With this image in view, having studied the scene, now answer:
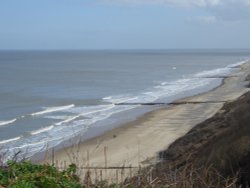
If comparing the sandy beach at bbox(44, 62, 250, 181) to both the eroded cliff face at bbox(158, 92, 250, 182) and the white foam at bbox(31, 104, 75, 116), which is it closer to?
the eroded cliff face at bbox(158, 92, 250, 182)

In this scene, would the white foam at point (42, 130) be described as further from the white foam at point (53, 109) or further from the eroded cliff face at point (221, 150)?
the eroded cliff face at point (221, 150)

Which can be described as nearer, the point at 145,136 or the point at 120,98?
the point at 145,136

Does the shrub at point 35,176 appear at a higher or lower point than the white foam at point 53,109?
lower

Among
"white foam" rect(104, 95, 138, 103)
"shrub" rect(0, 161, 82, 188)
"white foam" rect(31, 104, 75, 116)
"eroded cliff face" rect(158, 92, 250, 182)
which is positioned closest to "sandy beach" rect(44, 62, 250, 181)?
"eroded cliff face" rect(158, 92, 250, 182)

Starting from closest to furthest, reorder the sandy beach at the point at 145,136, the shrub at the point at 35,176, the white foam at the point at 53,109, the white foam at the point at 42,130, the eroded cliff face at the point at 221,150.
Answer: the shrub at the point at 35,176 → the eroded cliff face at the point at 221,150 → the sandy beach at the point at 145,136 → the white foam at the point at 42,130 → the white foam at the point at 53,109

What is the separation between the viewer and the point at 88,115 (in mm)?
38031

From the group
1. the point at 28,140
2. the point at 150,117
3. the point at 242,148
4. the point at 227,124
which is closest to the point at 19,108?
the point at 150,117

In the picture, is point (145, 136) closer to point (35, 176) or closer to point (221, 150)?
point (221, 150)

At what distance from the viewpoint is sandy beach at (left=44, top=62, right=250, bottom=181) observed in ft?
70.3

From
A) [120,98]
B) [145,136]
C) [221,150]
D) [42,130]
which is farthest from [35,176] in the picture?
[120,98]

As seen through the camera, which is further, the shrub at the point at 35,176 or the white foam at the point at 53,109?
the white foam at the point at 53,109

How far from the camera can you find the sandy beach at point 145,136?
70.3 ft

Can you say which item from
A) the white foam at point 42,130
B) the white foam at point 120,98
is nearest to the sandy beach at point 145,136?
the white foam at point 42,130

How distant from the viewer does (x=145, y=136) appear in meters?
28.4
